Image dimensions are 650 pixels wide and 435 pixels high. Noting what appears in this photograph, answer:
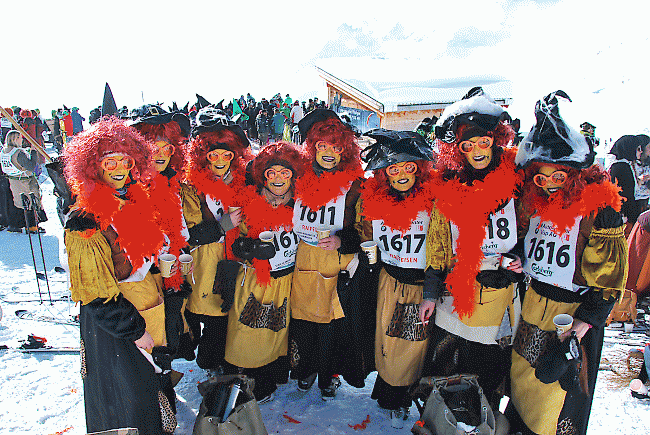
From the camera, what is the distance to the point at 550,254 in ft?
7.80

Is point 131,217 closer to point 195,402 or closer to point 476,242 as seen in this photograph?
point 195,402

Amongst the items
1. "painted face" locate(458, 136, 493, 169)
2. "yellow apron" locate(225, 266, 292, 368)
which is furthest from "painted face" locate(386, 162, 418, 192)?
"yellow apron" locate(225, 266, 292, 368)

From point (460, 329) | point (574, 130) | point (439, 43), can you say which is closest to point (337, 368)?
point (460, 329)

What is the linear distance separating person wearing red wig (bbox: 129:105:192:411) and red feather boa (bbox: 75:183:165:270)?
0.19 m

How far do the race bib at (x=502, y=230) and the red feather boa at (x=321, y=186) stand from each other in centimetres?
96

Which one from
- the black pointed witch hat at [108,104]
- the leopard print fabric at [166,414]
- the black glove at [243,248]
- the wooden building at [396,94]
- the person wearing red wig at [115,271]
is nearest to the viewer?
the person wearing red wig at [115,271]

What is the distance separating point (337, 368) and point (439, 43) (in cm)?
7249

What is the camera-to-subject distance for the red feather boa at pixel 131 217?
2041 mm

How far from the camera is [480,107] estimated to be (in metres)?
2.45

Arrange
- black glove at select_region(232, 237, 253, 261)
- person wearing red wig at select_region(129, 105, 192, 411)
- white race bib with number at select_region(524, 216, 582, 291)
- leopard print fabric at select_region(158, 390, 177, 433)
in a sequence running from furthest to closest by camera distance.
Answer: black glove at select_region(232, 237, 253, 261) → person wearing red wig at select_region(129, 105, 192, 411) → leopard print fabric at select_region(158, 390, 177, 433) → white race bib with number at select_region(524, 216, 582, 291)

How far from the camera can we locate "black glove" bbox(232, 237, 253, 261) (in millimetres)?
2777

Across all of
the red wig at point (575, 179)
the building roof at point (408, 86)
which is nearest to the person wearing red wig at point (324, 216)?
the red wig at point (575, 179)

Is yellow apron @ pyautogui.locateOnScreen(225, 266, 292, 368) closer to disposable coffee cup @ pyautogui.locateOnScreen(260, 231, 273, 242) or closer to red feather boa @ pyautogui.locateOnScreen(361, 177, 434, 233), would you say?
disposable coffee cup @ pyautogui.locateOnScreen(260, 231, 273, 242)

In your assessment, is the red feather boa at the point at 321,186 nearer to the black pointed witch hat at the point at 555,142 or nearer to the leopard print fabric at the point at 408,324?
the leopard print fabric at the point at 408,324
